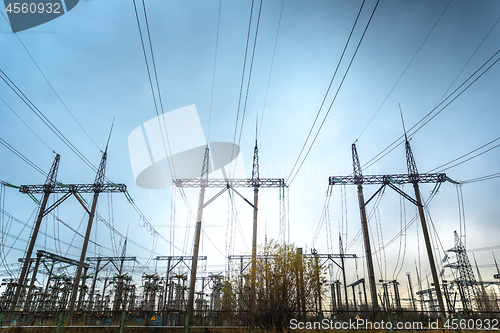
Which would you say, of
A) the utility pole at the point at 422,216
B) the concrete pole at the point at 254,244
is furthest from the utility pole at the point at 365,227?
the concrete pole at the point at 254,244

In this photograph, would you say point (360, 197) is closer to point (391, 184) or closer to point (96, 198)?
point (391, 184)

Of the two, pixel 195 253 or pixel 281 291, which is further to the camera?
pixel 195 253

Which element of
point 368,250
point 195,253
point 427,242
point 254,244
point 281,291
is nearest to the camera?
point 281,291

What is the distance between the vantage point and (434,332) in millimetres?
11742

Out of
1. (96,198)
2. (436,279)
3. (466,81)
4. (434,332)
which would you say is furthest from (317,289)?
(96,198)

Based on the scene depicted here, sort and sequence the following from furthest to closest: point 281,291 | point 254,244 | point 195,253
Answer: point 254,244 < point 195,253 < point 281,291

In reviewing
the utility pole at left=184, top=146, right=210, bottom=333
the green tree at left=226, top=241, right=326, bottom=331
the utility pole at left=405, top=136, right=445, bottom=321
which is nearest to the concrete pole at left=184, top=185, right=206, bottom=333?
the utility pole at left=184, top=146, right=210, bottom=333

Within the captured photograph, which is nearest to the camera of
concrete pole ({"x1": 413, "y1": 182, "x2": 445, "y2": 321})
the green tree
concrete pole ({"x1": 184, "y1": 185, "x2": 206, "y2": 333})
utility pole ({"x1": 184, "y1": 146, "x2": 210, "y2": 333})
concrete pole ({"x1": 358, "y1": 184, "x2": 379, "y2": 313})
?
the green tree

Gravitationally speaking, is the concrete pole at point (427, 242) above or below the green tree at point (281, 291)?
above

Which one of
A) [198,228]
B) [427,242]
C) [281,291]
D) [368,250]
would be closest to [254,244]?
[198,228]

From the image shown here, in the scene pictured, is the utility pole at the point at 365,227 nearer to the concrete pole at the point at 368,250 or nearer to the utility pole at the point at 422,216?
the concrete pole at the point at 368,250

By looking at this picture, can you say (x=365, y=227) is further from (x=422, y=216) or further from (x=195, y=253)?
(x=195, y=253)

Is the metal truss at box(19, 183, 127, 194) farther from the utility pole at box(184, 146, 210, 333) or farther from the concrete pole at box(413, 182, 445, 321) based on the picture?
the concrete pole at box(413, 182, 445, 321)

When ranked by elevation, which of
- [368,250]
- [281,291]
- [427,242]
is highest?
[427,242]
